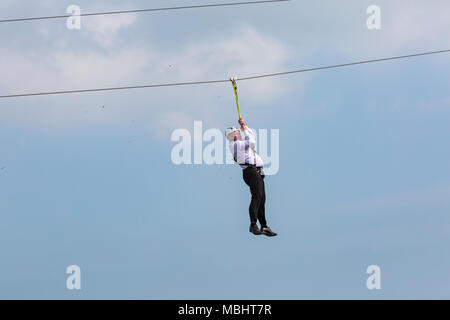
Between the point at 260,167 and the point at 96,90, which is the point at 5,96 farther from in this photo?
the point at 260,167

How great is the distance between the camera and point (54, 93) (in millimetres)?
24906

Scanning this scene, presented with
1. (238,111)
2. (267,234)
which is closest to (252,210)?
(267,234)

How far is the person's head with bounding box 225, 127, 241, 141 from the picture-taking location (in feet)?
76.9

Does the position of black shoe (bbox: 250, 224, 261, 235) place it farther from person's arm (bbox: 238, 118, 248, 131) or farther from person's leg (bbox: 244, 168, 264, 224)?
person's arm (bbox: 238, 118, 248, 131)

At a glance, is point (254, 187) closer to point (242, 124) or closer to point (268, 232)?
point (268, 232)

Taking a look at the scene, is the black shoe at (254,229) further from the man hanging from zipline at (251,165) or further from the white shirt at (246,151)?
the white shirt at (246,151)

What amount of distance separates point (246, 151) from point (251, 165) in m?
0.39

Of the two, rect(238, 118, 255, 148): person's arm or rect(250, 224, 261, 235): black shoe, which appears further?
rect(238, 118, 255, 148): person's arm

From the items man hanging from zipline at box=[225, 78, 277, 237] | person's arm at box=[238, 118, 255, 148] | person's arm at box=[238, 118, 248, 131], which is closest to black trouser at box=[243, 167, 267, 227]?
man hanging from zipline at box=[225, 78, 277, 237]

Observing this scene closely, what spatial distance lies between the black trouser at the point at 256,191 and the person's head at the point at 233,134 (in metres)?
0.88

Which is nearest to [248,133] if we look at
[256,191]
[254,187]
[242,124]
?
[242,124]

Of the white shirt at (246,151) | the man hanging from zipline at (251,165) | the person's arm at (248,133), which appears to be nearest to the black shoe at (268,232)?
the man hanging from zipline at (251,165)

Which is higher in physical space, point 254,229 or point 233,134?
point 233,134

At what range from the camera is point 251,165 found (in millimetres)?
23578
